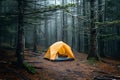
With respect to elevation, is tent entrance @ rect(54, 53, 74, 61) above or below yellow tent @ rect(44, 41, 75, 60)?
below

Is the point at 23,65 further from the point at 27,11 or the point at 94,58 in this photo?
the point at 94,58

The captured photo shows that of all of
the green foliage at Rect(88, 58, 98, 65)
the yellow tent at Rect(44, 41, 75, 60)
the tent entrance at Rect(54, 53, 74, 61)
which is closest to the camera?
the green foliage at Rect(88, 58, 98, 65)

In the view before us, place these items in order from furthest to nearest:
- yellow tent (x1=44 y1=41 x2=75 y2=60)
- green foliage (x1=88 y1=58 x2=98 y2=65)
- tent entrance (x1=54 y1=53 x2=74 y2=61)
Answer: yellow tent (x1=44 y1=41 x2=75 y2=60), tent entrance (x1=54 y1=53 x2=74 y2=61), green foliage (x1=88 y1=58 x2=98 y2=65)

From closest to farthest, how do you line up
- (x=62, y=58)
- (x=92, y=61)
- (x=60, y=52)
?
(x=92, y=61), (x=62, y=58), (x=60, y=52)

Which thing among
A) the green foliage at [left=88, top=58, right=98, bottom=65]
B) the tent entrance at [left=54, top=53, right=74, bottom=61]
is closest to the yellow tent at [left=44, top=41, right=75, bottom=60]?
the tent entrance at [left=54, top=53, right=74, bottom=61]

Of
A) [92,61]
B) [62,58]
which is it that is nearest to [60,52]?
[62,58]

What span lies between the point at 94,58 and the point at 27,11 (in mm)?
8758

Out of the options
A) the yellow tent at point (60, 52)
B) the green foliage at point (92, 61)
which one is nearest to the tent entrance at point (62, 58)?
the yellow tent at point (60, 52)

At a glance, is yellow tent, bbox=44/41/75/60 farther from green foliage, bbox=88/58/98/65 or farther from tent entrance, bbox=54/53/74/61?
green foliage, bbox=88/58/98/65

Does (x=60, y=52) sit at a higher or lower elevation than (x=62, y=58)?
higher

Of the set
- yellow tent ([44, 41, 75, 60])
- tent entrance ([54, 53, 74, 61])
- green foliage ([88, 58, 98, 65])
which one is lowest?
green foliage ([88, 58, 98, 65])

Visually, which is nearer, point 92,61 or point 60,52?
point 92,61

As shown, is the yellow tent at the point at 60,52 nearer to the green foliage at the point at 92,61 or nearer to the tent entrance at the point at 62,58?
the tent entrance at the point at 62,58

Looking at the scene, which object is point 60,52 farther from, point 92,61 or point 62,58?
point 92,61
